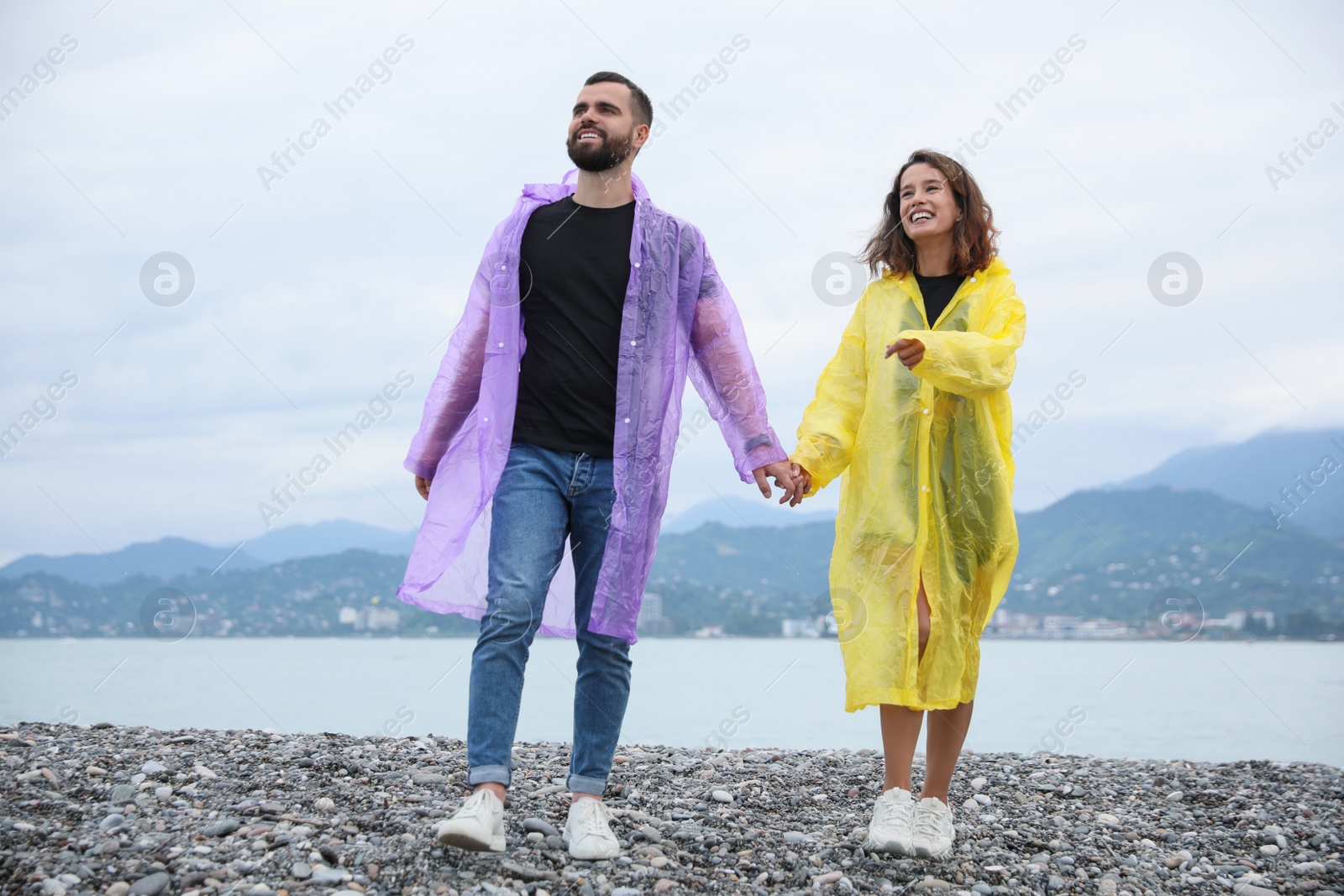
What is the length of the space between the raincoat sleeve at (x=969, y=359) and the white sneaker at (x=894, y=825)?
1.53 m

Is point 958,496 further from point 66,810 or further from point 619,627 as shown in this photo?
point 66,810

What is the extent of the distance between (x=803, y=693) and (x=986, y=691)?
5226 millimetres

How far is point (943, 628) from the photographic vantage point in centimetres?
420

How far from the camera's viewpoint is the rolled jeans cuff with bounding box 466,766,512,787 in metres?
3.57

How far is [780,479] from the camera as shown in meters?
4.33

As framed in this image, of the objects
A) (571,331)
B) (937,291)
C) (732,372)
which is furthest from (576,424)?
(937,291)

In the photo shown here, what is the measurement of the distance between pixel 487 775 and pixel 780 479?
1590 millimetres

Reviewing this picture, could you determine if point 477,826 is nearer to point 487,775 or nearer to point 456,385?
point 487,775

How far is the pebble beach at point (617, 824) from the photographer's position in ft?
11.2

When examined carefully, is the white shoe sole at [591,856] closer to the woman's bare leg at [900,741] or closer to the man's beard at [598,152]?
Answer: the woman's bare leg at [900,741]

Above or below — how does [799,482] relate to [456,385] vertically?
below

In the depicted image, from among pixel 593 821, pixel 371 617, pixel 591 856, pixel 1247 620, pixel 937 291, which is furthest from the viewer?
pixel 1247 620

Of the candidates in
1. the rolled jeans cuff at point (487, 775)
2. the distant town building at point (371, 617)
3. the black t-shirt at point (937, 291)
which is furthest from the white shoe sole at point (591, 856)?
the distant town building at point (371, 617)

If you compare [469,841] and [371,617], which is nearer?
[469,841]
